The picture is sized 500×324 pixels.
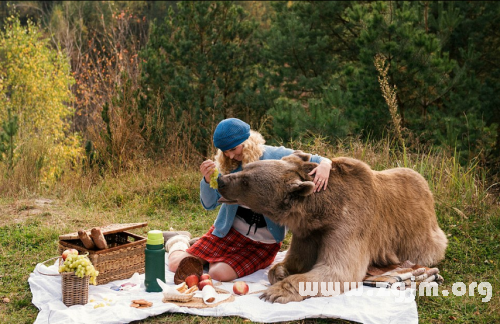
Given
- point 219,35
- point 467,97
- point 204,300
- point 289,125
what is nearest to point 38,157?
point 289,125

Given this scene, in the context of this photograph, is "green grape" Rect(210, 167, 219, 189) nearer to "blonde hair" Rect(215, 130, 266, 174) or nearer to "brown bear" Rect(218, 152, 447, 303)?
"brown bear" Rect(218, 152, 447, 303)

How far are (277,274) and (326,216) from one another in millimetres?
598

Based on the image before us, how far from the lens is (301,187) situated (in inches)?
142

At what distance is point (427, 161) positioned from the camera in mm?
6328

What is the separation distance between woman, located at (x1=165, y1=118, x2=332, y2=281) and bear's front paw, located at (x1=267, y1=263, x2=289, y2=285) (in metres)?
0.26

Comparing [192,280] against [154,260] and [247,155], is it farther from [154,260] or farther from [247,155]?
[247,155]

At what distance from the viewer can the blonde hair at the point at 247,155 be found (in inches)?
158

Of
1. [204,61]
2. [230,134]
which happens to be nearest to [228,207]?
[230,134]

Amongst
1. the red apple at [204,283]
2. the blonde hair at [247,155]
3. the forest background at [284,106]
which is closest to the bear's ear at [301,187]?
the blonde hair at [247,155]

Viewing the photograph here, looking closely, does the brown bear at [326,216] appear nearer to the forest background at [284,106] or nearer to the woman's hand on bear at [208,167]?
the woman's hand on bear at [208,167]

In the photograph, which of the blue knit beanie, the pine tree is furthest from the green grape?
the pine tree

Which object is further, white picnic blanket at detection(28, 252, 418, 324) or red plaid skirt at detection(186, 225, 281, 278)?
red plaid skirt at detection(186, 225, 281, 278)

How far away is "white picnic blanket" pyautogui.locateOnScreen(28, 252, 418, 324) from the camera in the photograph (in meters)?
3.30

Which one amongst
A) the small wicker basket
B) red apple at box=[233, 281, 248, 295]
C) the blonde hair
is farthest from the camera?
the blonde hair
